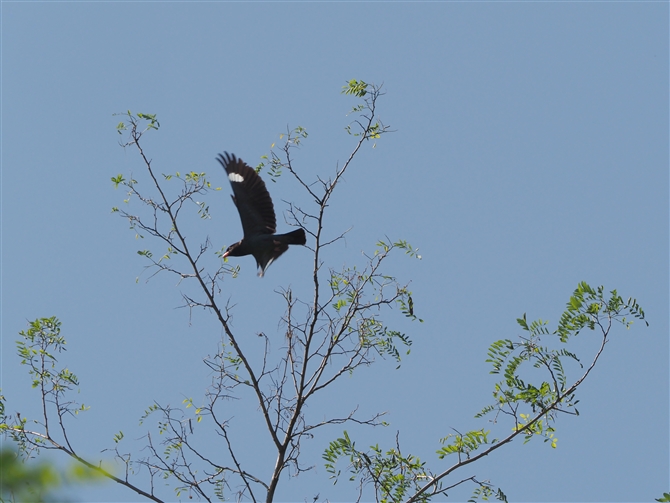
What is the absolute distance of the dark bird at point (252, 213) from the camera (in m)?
8.47

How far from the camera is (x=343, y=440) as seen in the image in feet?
18.0

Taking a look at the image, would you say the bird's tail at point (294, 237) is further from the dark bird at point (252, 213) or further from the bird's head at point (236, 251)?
the bird's head at point (236, 251)

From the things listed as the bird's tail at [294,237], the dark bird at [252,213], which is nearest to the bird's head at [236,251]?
the dark bird at [252,213]

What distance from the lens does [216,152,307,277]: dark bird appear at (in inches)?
333

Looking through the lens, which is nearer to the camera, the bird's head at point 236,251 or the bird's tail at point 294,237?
the bird's tail at point 294,237

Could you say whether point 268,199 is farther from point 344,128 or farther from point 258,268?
point 344,128

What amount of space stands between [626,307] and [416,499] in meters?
1.82

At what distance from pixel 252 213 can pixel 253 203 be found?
0.38 ft

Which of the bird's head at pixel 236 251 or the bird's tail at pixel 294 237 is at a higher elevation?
the bird's tail at pixel 294 237

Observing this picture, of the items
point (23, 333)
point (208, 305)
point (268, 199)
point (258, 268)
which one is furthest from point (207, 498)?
point (268, 199)

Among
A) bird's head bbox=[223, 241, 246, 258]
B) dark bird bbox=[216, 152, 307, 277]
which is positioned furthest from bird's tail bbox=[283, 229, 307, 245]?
bird's head bbox=[223, 241, 246, 258]

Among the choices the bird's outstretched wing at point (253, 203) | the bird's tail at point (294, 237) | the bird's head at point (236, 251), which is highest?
the bird's outstretched wing at point (253, 203)

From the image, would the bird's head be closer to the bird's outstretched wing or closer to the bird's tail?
the bird's outstretched wing

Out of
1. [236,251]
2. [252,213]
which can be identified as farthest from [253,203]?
[236,251]
